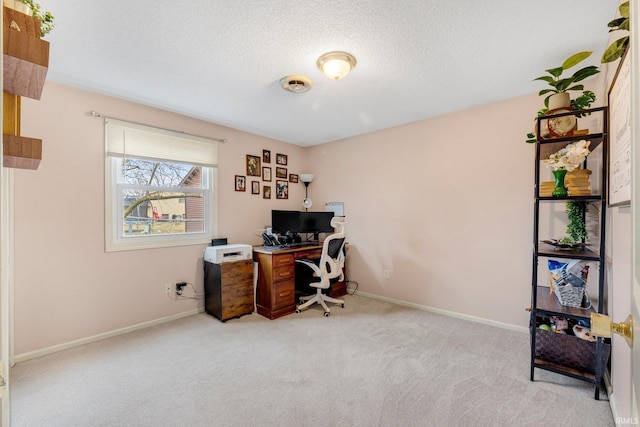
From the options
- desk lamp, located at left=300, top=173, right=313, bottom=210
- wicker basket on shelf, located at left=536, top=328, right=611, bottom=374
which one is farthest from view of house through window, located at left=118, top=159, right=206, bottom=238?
wicker basket on shelf, located at left=536, top=328, right=611, bottom=374

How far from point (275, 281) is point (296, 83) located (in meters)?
2.06

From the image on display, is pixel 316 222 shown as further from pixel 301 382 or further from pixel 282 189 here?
pixel 301 382

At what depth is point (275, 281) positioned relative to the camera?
319cm

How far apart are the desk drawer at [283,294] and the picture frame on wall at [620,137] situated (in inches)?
111

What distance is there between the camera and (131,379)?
6.55ft

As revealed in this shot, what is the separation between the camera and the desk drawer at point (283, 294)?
317cm

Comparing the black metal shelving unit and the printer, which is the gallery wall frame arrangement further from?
the black metal shelving unit

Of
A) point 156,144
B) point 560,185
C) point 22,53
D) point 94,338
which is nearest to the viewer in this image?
point 22,53

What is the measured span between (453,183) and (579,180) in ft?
4.45

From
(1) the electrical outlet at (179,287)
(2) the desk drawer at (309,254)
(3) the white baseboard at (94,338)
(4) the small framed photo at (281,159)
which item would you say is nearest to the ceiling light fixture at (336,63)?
(2) the desk drawer at (309,254)

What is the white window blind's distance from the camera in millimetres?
2709

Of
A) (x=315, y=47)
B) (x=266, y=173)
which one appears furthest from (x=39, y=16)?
(x=266, y=173)

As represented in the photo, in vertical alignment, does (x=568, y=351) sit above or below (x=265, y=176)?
below

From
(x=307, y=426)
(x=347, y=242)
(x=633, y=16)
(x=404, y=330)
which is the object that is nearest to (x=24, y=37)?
(x=633, y=16)
